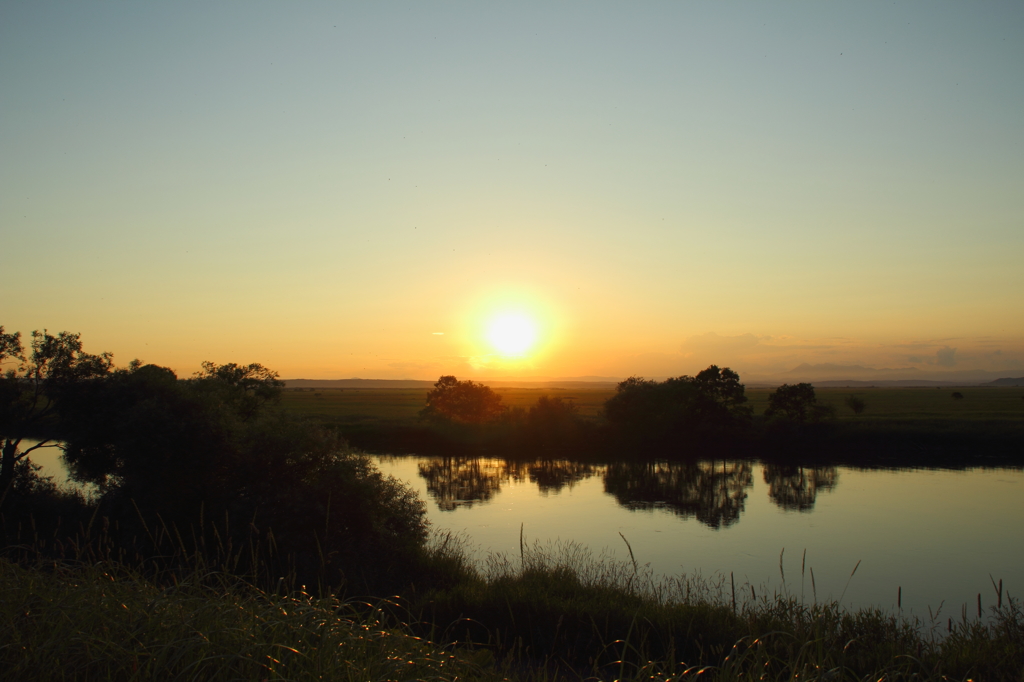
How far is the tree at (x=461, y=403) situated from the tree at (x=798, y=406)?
76.5 feet

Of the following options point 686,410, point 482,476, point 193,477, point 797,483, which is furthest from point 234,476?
point 686,410

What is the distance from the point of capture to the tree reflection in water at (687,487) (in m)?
29.4

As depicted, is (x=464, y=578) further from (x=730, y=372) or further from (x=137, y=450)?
(x=730, y=372)

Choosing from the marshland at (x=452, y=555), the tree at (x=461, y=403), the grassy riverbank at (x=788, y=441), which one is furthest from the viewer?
the tree at (x=461, y=403)

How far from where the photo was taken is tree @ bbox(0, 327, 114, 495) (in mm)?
23188

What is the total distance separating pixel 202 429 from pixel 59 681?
772 inches

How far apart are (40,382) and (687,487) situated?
29.4 m

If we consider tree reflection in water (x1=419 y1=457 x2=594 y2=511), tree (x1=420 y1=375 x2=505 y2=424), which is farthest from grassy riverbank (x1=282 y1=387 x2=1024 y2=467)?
tree reflection in water (x1=419 y1=457 x2=594 y2=511)

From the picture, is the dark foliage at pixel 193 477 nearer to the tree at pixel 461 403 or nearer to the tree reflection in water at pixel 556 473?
the tree reflection in water at pixel 556 473

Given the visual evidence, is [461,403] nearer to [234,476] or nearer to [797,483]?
[797,483]

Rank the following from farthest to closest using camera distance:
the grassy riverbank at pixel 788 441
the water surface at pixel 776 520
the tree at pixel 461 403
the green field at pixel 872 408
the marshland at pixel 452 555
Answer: the tree at pixel 461 403
the green field at pixel 872 408
the grassy riverbank at pixel 788 441
the water surface at pixel 776 520
the marshland at pixel 452 555

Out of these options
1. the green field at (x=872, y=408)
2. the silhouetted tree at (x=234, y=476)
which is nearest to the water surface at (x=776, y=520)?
the silhouetted tree at (x=234, y=476)

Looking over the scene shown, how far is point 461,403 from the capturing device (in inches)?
2336

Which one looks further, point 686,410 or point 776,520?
point 686,410
